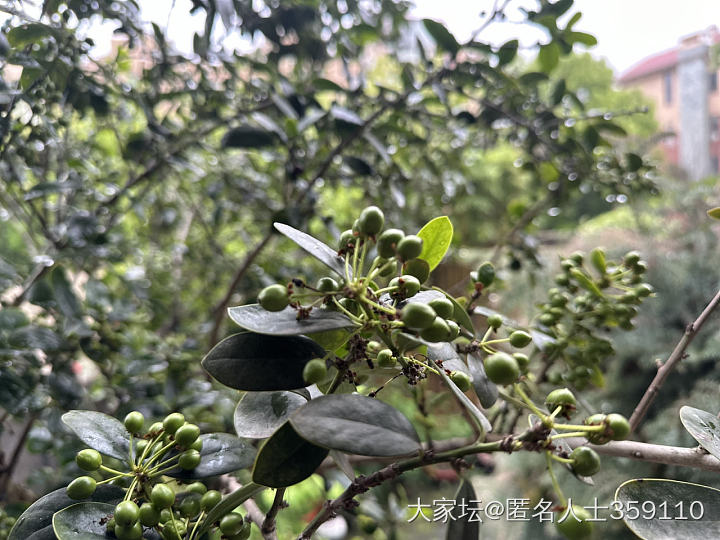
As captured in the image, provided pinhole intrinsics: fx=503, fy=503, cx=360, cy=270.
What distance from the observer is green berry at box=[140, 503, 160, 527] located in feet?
1.05

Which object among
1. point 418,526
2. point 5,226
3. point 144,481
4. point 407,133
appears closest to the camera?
point 144,481

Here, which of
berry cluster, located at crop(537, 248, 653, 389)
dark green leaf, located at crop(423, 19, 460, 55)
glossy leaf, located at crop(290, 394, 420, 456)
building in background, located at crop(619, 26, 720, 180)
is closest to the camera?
glossy leaf, located at crop(290, 394, 420, 456)

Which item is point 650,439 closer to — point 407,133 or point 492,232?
point 407,133

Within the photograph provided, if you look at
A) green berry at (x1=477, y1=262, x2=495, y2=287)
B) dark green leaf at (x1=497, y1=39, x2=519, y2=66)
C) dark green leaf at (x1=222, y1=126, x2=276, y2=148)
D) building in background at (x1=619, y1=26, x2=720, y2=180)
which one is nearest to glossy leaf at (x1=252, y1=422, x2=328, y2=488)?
green berry at (x1=477, y1=262, x2=495, y2=287)

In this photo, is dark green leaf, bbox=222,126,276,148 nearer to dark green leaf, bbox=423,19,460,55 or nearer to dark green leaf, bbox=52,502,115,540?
dark green leaf, bbox=423,19,460,55

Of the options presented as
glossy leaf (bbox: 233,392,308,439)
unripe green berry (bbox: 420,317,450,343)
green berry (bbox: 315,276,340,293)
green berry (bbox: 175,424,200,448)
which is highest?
unripe green berry (bbox: 420,317,450,343)

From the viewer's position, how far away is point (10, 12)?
1.66ft

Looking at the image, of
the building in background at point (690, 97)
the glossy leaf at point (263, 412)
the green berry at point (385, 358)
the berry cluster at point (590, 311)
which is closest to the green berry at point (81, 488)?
the glossy leaf at point (263, 412)

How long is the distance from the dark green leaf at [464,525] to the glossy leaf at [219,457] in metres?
0.21

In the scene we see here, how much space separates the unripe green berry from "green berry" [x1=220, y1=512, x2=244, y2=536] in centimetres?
18

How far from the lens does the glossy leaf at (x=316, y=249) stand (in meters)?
0.31

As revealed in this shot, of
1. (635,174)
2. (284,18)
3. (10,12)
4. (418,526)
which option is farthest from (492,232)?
(10,12)

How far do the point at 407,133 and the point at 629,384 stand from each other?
0.98 metres

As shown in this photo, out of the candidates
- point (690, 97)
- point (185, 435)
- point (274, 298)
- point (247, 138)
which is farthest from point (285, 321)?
point (690, 97)
